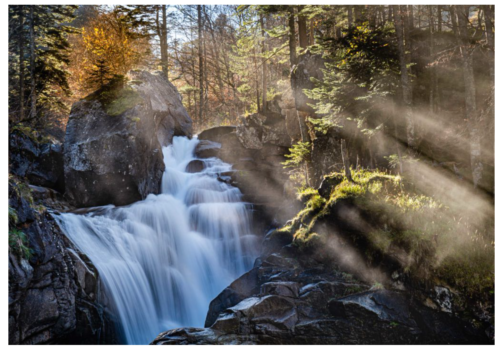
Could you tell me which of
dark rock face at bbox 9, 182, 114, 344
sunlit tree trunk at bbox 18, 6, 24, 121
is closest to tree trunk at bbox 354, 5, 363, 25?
dark rock face at bbox 9, 182, 114, 344

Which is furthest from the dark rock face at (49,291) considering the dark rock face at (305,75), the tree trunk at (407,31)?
the tree trunk at (407,31)

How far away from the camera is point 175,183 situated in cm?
1252

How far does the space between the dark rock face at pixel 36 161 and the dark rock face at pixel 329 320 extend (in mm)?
7321

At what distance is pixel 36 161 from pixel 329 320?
391 inches

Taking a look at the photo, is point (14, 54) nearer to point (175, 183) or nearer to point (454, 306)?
point (175, 183)

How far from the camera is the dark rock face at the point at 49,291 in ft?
15.1

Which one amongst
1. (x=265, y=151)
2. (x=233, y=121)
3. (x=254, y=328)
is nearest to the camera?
(x=254, y=328)

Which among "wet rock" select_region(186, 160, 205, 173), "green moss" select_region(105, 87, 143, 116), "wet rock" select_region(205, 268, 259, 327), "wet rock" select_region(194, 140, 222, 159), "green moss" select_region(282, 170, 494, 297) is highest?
"green moss" select_region(105, 87, 143, 116)

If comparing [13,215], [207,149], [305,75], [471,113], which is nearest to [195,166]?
[207,149]

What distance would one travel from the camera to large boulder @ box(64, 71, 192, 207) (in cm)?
1017

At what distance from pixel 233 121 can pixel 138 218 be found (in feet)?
44.3

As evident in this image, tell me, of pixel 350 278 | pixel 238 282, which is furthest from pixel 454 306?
pixel 238 282

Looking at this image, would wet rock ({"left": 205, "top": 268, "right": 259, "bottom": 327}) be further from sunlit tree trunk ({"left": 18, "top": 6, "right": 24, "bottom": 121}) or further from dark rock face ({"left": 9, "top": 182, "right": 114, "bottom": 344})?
sunlit tree trunk ({"left": 18, "top": 6, "right": 24, "bottom": 121})

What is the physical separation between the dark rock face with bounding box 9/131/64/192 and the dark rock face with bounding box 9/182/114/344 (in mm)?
5537
